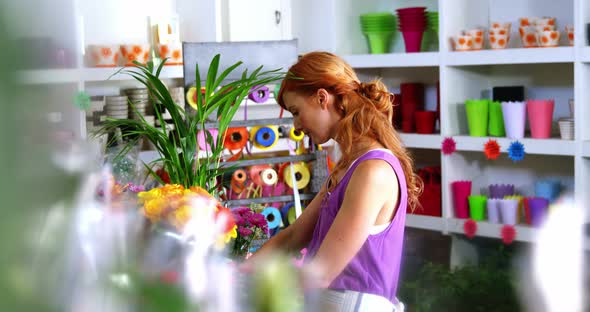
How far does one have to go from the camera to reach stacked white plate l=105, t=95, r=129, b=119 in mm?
2986

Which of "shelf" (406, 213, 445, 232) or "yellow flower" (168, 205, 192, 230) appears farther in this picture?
"shelf" (406, 213, 445, 232)

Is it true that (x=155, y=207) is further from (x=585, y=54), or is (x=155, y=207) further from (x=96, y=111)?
(x=585, y=54)

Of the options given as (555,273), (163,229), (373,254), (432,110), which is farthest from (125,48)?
(163,229)

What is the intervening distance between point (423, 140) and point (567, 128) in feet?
2.11

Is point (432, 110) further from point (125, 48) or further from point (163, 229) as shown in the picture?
point (163, 229)

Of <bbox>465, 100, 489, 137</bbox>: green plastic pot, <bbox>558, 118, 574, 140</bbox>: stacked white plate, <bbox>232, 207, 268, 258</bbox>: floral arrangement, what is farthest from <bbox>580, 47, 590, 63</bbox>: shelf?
<bbox>232, 207, 268, 258</bbox>: floral arrangement

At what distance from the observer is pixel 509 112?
321 cm

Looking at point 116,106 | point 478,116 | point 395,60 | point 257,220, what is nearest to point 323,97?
point 257,220

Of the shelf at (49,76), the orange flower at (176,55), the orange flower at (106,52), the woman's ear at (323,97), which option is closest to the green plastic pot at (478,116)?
the orange flower at (176,55)

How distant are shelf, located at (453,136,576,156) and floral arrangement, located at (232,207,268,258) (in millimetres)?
1901

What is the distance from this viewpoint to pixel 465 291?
3221 mm

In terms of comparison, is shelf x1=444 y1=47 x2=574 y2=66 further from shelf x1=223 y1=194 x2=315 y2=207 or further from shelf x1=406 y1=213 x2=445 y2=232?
shelf x1=223 y1=194 x2=315 y2=207

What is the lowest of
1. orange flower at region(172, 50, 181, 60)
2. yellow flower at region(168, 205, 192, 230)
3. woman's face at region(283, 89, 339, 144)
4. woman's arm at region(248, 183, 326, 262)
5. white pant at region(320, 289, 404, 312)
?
white pant at region(320, 289, 404, 312)

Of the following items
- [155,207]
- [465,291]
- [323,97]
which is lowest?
[465,291]
